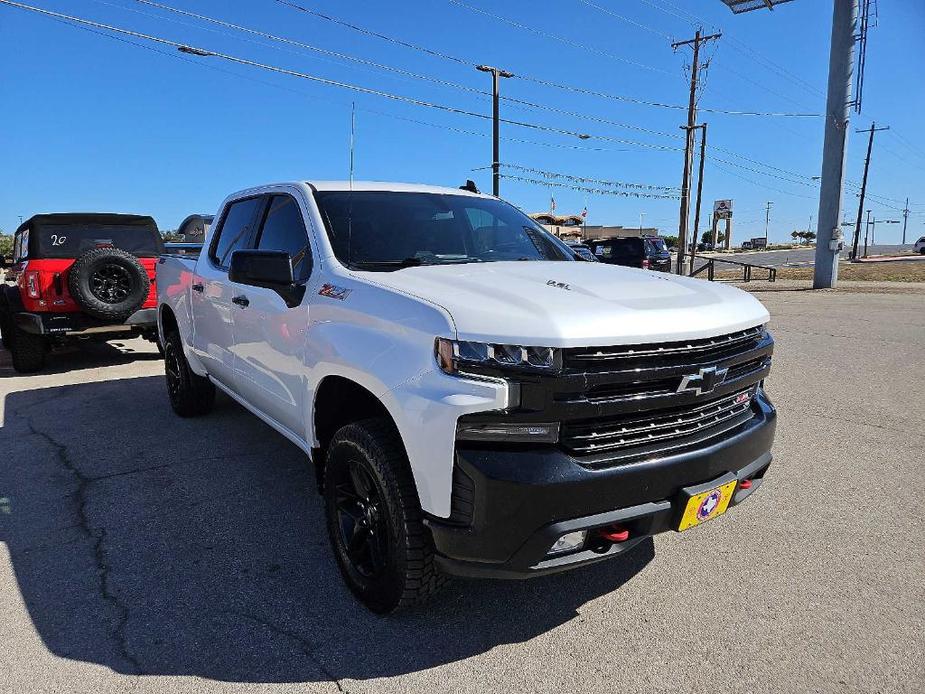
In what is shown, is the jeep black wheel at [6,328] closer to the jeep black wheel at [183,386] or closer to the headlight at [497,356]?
the jeep black wheel at [183,386]

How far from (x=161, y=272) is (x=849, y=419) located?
6196 mm

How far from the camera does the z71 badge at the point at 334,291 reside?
9.12 feet

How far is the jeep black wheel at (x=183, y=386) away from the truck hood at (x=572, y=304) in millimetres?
3195

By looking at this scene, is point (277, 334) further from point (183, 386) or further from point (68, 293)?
point (68, 293)

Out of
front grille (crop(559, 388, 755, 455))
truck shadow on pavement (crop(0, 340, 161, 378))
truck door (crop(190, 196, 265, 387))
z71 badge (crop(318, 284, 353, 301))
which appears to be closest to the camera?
front grille (crop(559, 388, 755, 455))

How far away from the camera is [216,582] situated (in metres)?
2.93

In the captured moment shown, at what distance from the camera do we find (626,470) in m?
2.18

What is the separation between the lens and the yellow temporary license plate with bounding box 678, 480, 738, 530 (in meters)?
2.32

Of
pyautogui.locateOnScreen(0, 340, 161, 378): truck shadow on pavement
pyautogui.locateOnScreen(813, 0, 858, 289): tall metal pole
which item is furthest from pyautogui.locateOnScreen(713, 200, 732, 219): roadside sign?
pyautogui.locateOnScreen(0, 340, 161, 378): truck shadow on pavement

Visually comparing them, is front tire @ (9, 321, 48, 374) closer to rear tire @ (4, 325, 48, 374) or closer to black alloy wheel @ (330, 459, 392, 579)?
rear tire @ (4, 325, 48, 374)

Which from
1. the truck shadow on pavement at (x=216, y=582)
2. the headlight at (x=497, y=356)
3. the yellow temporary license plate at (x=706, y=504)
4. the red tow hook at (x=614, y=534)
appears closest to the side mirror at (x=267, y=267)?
the headlight at (x=497, y=356)

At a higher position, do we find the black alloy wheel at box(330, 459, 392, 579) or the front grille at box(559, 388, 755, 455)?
the front grille at box(559, 388, 755, 455)

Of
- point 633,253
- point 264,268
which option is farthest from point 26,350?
point 633,253

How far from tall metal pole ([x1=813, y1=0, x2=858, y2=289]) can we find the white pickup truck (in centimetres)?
2146
